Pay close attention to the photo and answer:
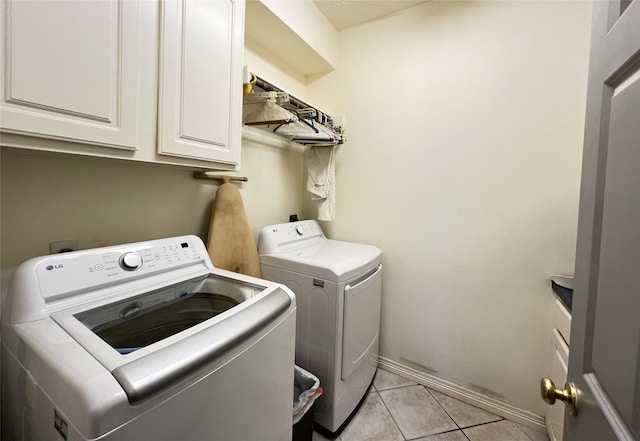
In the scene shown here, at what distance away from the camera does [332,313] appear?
1.47m

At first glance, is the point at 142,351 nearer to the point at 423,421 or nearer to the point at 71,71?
the point at 71,71

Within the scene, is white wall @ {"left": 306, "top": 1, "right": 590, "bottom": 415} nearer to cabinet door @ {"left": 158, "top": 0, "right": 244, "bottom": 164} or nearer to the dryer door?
the dryer door

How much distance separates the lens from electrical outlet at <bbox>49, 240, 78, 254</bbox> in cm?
104

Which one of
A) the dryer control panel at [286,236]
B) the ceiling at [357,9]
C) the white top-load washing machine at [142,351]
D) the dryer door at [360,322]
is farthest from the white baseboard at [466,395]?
the ceiling at [357,9]

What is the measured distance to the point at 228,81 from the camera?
125cm

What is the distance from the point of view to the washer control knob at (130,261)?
1017mm

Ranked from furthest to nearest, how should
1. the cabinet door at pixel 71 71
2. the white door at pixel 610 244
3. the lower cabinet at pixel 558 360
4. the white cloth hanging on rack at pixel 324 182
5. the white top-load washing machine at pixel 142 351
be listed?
the white cloth hanging on rack at pixel 324 182, the lower cabinet at pixel 558 360, the cabinet door at pixel 71 71, the white top-load washing machine at pixel 142 351, the white door at pixel 610 244

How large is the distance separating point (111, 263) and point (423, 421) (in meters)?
1.92

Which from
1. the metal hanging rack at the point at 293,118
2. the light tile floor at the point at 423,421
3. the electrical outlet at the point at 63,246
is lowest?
the light tile floor at the point at 423,421

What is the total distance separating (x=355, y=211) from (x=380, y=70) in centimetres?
111

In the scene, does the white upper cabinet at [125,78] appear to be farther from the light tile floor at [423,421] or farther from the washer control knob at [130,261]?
the light tile floor at [423,421]

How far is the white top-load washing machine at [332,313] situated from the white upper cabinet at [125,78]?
27.9 inches

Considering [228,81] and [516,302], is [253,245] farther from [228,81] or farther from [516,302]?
[516,302]

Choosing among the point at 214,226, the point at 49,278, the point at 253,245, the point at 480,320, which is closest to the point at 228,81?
the point at 214,226
